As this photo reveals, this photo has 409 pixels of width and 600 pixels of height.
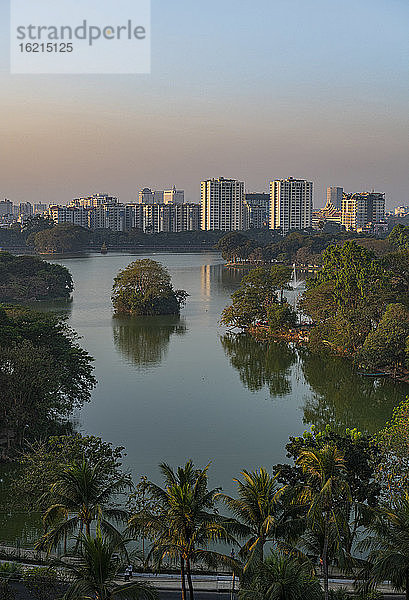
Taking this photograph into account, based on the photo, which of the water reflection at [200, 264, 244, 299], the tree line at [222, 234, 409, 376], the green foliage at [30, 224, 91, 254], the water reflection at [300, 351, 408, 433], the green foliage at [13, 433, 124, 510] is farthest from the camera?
the green foliage at [30, 224, 91, 254]

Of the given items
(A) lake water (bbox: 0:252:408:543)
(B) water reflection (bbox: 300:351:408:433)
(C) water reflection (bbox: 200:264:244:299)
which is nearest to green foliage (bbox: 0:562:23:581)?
(A) lake water (bbox: 0:252:408:543)

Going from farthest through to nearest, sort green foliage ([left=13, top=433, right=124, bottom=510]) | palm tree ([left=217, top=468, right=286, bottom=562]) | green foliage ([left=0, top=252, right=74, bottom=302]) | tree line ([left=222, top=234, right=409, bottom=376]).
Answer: green foliage ([left=0, top=252, right=74, bottom=302])
tree line ([left=222, top=234, right=409, bottom=376])
green foliage ([left=13, top=433, right=124, bottom=510])
palm tree ([left=217, top=468, right=286, bottom=562])

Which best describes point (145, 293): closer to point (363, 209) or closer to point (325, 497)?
point (325, 497)

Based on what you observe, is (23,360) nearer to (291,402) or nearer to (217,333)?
(291,402)

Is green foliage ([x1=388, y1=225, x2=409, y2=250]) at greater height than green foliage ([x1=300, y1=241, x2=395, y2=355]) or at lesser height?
greater

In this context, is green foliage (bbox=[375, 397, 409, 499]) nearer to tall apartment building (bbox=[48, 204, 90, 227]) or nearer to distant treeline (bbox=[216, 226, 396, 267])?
distant treeline (bbox=[216, 226, 396, 267])

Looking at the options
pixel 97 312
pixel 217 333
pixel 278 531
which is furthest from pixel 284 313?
pixel 278 531
